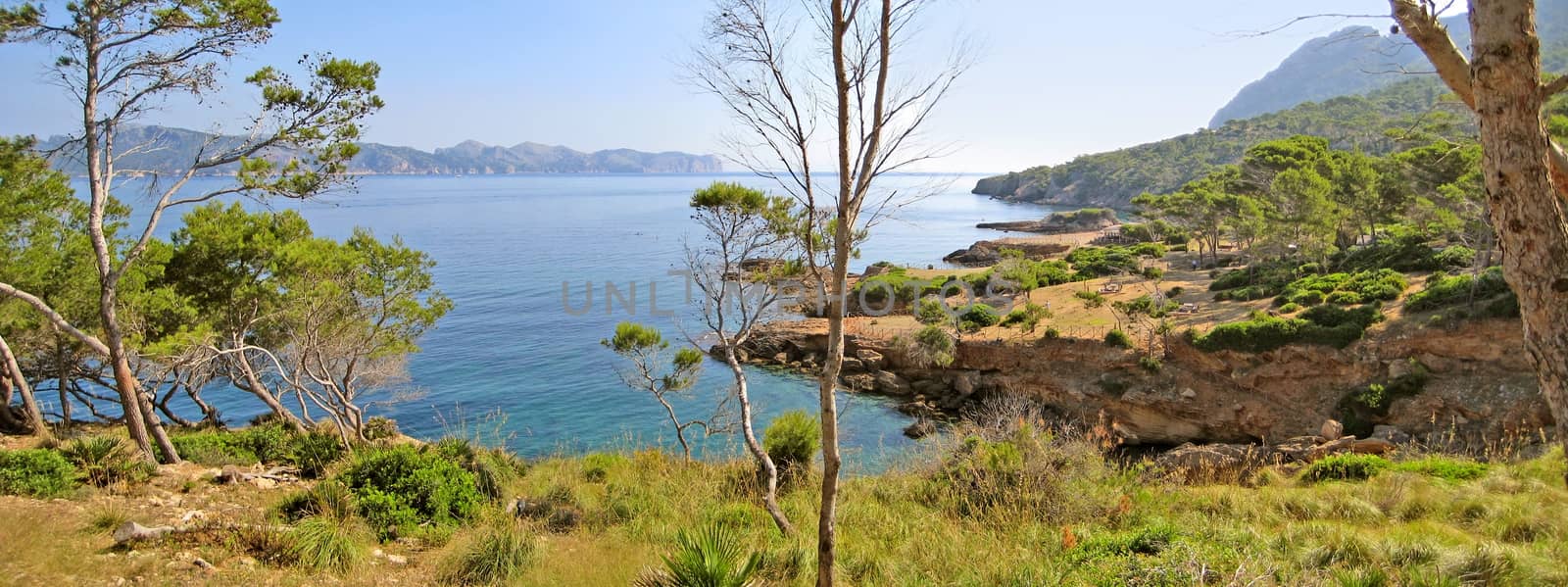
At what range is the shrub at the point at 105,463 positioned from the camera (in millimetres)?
8984

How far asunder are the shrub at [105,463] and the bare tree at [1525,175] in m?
13.3

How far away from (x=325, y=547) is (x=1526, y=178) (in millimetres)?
8935

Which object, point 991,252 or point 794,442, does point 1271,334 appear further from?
point 991,252

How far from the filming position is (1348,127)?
102 m

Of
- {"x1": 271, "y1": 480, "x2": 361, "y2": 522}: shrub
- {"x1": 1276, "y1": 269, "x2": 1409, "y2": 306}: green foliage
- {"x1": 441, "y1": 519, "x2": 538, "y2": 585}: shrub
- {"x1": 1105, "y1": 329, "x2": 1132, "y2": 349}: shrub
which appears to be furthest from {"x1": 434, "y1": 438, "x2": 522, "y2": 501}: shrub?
{"x1": 1276, "y1": 269, "x2": 1409, "y2": 306}: green foliage

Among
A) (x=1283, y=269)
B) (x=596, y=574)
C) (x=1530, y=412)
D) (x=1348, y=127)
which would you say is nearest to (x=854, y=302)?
(x=1283, y=269)

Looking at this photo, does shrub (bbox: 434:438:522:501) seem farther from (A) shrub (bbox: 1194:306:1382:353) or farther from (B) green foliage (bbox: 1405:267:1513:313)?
(B) green foliage (bbox: 1405:267:1513:313)

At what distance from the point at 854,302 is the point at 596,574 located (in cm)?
3922

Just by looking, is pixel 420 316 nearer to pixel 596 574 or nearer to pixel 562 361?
pixel 596 574

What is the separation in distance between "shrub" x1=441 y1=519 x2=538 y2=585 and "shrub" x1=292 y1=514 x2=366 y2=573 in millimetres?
853

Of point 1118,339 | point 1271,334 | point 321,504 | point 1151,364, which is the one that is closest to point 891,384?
point 1118,339

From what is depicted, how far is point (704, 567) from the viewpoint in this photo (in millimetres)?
4602

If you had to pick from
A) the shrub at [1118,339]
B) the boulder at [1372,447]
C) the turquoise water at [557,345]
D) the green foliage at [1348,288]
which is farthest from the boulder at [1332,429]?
the turquoise water at [557,345]

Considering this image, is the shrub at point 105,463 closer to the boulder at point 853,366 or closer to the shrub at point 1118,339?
the boulder at point 853,366
